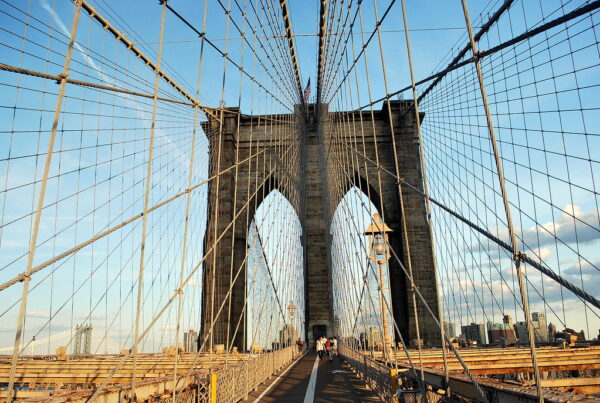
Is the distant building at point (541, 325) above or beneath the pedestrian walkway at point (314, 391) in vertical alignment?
above

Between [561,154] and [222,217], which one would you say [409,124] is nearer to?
[222,217]

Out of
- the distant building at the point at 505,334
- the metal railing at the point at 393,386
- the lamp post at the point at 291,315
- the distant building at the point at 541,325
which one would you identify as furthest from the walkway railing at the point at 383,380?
the lamp post at the point at 291,315

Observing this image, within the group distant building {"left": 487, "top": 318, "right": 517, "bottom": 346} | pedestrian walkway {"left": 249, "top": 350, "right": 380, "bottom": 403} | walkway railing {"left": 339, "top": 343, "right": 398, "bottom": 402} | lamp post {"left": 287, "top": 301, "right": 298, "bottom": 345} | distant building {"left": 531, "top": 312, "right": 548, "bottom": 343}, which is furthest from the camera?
lamp post {"left": 287, "top": 301, "right": 298, "bottom": 345}

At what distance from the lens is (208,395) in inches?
188

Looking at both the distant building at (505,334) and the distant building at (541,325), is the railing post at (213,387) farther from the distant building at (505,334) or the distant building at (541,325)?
the distant building at (541,325)

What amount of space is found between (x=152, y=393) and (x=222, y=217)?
19.5 metres

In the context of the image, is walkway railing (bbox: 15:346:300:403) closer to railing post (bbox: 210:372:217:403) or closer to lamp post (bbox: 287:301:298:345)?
railing post (bbox: 210:372:217:403)

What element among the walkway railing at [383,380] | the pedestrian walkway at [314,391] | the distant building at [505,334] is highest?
the distant building at [505,334]

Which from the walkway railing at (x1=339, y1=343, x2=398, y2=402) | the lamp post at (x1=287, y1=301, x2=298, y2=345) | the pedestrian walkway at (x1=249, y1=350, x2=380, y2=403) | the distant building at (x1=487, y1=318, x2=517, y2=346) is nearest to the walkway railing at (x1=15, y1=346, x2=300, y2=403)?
the pedestrian walkway at (x1=249, y1=350, x2=380, y2=403)

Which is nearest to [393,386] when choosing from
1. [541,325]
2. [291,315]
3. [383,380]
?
[383,380]

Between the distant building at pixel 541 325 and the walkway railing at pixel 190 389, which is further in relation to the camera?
the distant building at pixel 541 325

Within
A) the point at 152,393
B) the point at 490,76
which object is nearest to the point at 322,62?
the point at 490,76

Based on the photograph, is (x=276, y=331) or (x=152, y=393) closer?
(x=152, y=393)

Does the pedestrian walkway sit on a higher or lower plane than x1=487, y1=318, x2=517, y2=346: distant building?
lower
